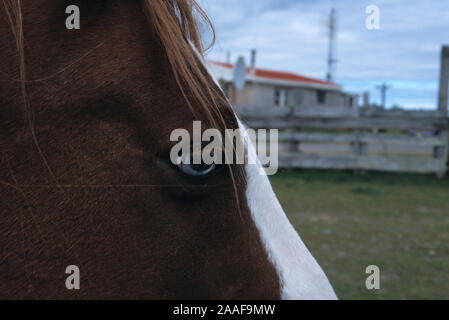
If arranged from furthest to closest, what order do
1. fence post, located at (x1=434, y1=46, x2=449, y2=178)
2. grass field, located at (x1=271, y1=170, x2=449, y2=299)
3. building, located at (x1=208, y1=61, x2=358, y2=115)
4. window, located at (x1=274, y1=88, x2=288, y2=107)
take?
window, located at (x1=274, y1=88, x2=288, y2=107) < building, located at (x1=208, y1=61, x2=358, y2=115) < fence post, located at (x1=434, y1=46, x2=449, y2=178) < grass field, located at (x1=271, y1=170, x2=449, y2=299)

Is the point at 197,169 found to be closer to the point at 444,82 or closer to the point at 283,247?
the point at 283,247

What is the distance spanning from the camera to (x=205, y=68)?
3.63 ft

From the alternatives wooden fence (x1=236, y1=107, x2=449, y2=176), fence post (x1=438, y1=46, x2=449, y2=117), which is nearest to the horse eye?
wooden fence (x1=236, y1=107, x2=449, y2=176)

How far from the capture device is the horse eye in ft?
3.28

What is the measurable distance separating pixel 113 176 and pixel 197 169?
0.67 feet

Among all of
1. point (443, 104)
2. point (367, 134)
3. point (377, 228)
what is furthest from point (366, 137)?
point (377, 228)

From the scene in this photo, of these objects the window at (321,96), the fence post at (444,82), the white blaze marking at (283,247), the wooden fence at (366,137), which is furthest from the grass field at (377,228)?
the window at (321,96)

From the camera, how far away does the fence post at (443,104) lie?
802 centimetres

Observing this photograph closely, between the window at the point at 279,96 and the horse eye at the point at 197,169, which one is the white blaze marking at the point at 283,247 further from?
the window at the point at 279,96

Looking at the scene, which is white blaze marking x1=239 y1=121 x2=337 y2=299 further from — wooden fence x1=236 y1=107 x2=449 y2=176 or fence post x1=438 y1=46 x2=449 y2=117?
fence post x1=438 y1=46 x2=449 y2=117

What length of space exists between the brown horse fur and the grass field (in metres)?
2.62

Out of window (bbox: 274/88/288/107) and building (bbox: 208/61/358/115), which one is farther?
window (bbox: 274/88/288/107)

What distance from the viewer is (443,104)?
26.7 feet

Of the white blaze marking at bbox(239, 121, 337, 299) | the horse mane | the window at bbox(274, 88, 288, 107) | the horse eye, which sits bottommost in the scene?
the white blaze marking at bbox(239, 121, 337, 299)
